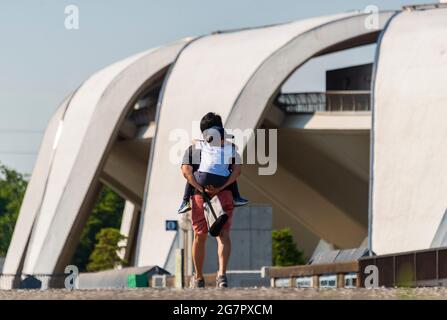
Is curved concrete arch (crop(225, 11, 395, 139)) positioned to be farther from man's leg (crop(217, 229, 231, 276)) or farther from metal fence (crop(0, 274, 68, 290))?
man's leg (crop(217, 229, 231, 276))

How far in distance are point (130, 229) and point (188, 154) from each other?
171ft

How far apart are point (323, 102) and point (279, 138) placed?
7.05ft

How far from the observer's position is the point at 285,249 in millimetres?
60625

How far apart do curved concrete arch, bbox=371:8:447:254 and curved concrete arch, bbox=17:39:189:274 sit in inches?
420

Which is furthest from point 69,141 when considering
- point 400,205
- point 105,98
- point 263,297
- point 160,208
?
point 263,297

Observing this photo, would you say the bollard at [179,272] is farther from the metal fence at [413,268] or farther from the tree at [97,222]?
the tree at [97,222]

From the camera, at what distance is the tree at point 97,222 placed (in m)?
101

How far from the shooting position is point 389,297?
34.7 ft

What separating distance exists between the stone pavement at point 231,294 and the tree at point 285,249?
159 feet

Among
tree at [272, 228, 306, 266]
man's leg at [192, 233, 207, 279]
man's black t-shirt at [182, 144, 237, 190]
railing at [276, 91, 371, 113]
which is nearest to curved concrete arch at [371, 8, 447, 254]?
railing at [276, 91, 371, 113]

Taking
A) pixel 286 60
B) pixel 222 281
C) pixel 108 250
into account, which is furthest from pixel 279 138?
pixel 222 281

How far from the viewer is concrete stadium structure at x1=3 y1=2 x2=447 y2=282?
41156 mm
